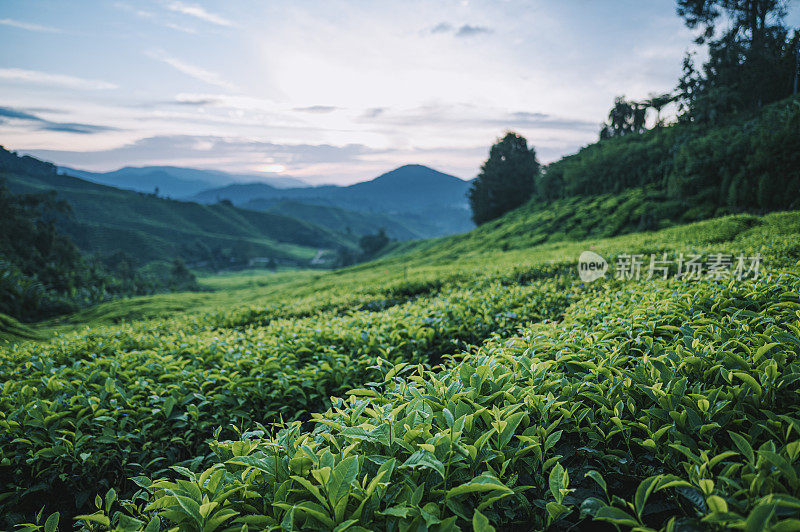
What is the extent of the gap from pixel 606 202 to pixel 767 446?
36.8 m

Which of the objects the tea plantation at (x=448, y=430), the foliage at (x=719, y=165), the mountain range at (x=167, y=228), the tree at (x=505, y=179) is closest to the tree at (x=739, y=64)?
the foliage at (x=719, y=165)

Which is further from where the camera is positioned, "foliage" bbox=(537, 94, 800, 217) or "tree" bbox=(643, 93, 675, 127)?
"tree" bbox=(643, 93, 675, 127)

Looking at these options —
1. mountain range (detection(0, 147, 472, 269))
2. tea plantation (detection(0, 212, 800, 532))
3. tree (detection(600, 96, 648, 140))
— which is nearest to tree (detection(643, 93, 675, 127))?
tree (detection(600, 96, 648, 140))

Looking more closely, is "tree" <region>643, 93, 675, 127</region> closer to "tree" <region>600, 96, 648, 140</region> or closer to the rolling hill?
"tree" <region>600, 96, 648, 140</region>

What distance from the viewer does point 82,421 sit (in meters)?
3.36

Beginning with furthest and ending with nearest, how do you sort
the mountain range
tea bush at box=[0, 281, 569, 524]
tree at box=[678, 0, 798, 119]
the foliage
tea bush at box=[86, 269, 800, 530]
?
the mountain range → tree at box=[678, 0, 798, 119] → the foliage → tea bush at box=[0, 281, 569, 524] → tea bush at box=[86, 269, 800, 530]

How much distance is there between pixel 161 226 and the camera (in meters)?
147

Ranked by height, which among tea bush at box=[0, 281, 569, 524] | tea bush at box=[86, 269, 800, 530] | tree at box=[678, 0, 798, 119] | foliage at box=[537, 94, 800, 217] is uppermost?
tree at box=[678, 0, 798, 119]

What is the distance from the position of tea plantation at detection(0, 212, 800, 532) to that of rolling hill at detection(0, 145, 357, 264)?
131784 mm

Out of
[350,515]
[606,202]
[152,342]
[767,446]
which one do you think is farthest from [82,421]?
[606,202]

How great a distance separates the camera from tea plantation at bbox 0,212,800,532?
1.86 metres

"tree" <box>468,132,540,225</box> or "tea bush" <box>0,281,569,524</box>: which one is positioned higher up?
"tree" <box>468,132,540,225</box>

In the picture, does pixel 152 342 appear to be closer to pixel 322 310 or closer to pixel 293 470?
pixel 322 310

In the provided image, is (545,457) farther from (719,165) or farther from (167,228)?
(167,228)
